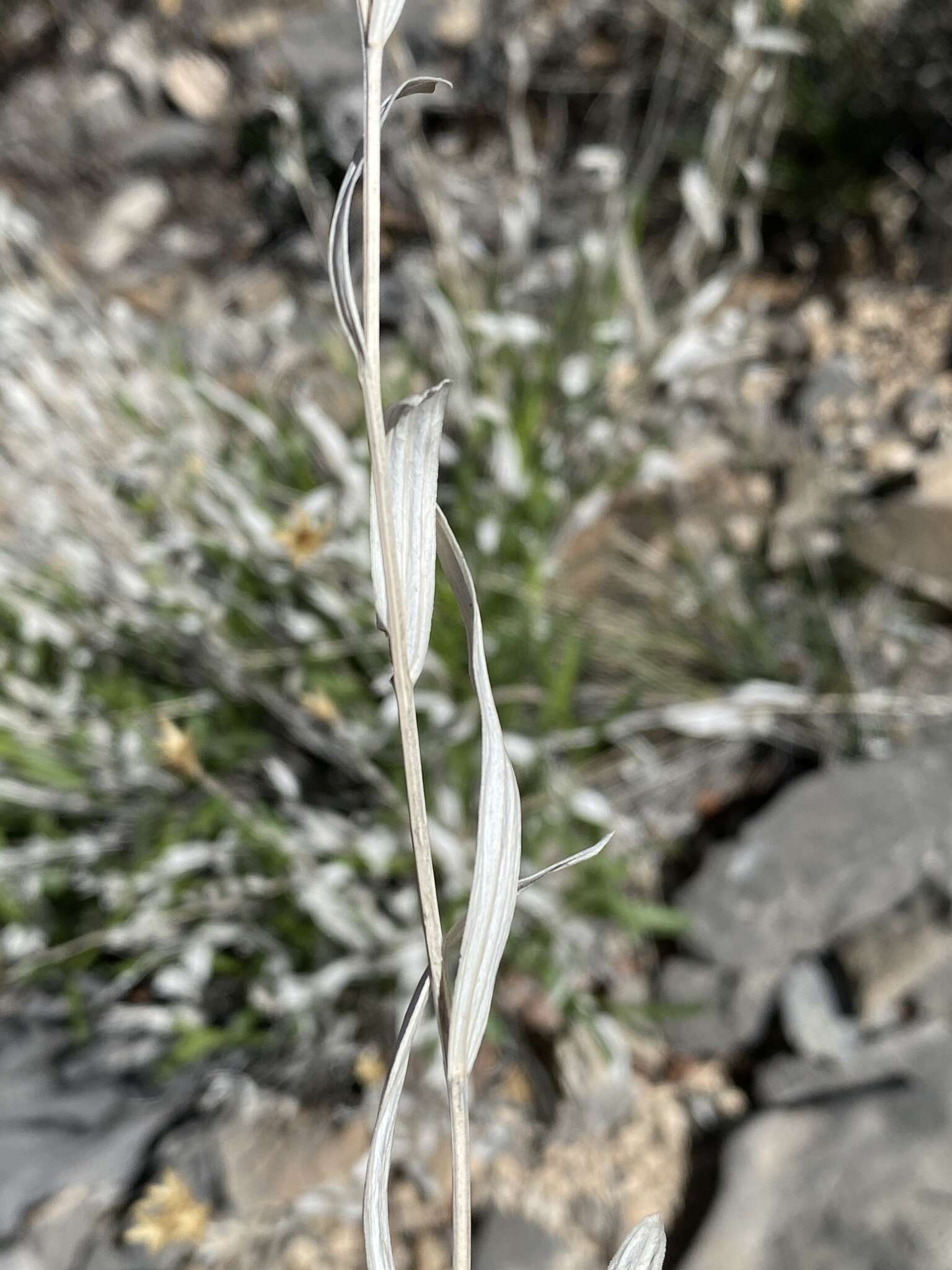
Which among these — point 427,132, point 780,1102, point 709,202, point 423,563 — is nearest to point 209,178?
point 427,132

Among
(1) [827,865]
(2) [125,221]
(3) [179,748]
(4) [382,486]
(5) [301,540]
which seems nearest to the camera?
(4) [382,486]

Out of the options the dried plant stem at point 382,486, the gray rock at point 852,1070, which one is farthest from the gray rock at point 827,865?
the dried plant stem at point 382,486

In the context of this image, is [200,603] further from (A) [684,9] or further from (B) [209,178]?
(B) [209,178]

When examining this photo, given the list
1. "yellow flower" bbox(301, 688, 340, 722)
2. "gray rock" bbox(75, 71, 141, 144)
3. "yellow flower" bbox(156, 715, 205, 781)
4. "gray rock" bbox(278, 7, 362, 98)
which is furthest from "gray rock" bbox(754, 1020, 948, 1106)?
"gray rock" bbox(75, 71, 141, 144)

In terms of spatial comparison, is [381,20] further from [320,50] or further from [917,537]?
[320,50]

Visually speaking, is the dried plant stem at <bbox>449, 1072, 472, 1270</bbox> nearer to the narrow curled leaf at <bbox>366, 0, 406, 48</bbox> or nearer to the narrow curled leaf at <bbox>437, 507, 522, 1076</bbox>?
the narrow curled leaf at <bbox>437, 507, 522, 1076</bbox>

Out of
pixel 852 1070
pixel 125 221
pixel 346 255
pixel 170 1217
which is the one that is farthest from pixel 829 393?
pixel 125 221
